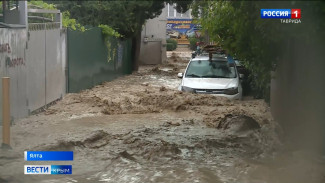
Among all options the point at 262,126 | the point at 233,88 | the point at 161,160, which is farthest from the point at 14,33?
the point at 233,88

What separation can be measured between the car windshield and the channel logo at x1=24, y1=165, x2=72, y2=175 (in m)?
8.53

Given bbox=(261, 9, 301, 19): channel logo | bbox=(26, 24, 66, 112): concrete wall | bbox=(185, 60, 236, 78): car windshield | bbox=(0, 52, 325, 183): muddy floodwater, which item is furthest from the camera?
bbox=(185, 60, 236, 78): car windshield

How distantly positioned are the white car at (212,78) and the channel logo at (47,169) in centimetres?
765

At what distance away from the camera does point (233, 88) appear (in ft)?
48.8

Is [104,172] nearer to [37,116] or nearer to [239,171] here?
[239,171]

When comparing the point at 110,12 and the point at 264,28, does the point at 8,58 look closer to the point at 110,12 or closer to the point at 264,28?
the point at 264,28

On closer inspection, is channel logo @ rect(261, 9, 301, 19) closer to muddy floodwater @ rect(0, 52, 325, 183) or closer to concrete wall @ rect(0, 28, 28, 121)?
muddy floodwater @ rect(0, 52, 325, 183)

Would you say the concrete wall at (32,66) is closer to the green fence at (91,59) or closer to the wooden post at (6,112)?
the green fence at (91,59)

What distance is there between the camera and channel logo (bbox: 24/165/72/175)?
283 inches

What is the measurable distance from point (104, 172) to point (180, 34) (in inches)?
2578

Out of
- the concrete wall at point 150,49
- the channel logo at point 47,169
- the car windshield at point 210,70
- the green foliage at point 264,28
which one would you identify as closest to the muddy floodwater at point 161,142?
the channel logo at point 47,169

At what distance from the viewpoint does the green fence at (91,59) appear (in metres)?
16.1

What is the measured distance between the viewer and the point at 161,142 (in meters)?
9.59

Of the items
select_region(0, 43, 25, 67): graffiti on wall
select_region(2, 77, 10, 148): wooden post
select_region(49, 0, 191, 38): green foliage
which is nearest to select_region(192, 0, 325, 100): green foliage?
select_region(2, 77, 10, 148): wooden post
